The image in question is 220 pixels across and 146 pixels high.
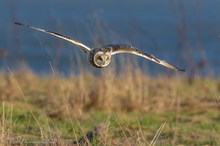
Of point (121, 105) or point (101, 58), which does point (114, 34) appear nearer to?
point (121, 105)

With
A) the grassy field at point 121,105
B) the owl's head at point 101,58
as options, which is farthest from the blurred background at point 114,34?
the owl's head at point 101,58

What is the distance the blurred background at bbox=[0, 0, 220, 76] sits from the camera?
1134 centimetres

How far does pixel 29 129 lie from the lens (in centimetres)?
816

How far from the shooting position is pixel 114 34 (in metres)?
11.0

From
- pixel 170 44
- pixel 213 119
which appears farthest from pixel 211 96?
pixel 170 44

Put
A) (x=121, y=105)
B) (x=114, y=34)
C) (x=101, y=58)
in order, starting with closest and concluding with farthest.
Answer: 1. (x=101, y=58)
2. (x=121, y=105)
3. (x=114, y=34)

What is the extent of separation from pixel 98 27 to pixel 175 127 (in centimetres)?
237

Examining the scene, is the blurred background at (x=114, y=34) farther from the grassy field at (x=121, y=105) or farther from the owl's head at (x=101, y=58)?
the owl's head at (x=101, y=58)

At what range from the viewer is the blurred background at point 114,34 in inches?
447

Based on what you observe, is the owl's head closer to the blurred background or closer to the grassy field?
the blurred background

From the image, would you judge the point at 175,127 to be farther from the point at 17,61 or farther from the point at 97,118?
the point at 17,61

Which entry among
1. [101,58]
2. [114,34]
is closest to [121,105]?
[114,34]

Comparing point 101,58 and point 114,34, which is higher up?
point 114,34

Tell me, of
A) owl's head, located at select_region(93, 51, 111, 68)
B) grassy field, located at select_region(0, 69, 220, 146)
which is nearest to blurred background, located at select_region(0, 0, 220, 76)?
grassy field, located at select_region(0, 69, 220, 146)
